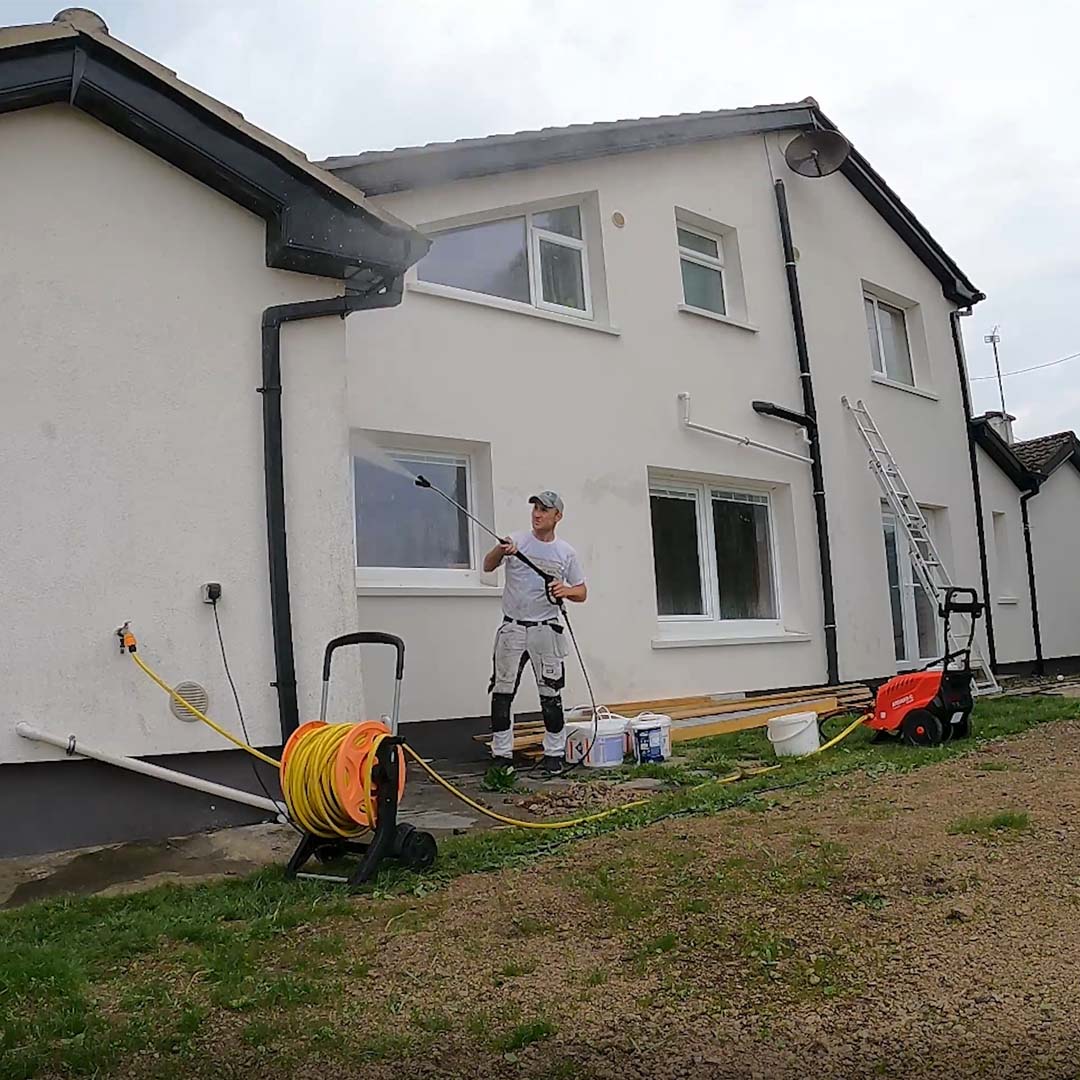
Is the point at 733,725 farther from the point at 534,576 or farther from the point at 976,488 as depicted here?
the point at 976,488

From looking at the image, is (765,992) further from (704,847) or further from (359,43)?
(359,43)

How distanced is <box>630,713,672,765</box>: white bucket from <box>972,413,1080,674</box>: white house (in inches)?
350

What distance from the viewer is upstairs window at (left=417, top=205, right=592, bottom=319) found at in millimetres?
9852

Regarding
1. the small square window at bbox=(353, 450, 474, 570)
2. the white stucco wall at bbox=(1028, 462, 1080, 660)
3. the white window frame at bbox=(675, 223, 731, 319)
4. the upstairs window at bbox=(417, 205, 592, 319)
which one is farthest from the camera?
the white stucco wall at bbox=(1028, 462, 1080, 660)

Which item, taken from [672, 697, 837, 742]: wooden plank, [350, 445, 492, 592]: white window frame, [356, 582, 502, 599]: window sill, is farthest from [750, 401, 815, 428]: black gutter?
[356, 582, 502, 599]: window sill

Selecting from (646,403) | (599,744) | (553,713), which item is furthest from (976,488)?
(553,713)

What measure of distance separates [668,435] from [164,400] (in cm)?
593

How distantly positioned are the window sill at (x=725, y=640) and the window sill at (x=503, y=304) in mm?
2886

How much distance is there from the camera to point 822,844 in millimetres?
5047

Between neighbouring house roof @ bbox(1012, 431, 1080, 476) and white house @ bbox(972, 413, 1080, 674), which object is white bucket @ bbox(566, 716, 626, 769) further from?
neighbouring house roof @ bbox(1012, 431, 1080, 476)

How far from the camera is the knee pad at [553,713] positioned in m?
7.82

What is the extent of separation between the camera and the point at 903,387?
14.6 metres

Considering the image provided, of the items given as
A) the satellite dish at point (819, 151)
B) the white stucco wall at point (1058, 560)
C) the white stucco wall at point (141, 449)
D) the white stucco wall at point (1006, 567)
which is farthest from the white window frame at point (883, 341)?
the white stucco wall at point (141, 449)

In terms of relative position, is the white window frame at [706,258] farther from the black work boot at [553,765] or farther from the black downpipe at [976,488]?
the black work boot at [553,765]
